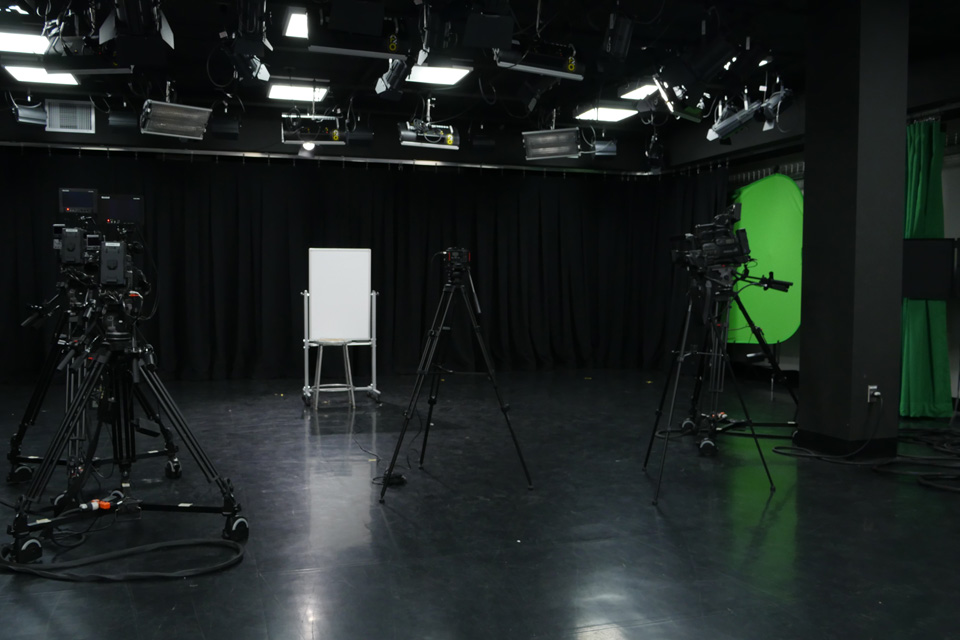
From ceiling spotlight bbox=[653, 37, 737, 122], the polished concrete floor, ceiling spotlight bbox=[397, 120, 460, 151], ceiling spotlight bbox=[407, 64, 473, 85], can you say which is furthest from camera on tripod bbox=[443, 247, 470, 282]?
ceiling spotlight bbox=[397, 120, 460, 151]

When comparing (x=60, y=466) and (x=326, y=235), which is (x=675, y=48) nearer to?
(x=326, y=235)

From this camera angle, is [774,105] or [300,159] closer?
[774,105]

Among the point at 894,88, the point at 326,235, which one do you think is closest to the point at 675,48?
the point at 894,88

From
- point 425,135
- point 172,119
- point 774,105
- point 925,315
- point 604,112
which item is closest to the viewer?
point 774,105

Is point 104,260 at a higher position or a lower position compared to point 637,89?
lower

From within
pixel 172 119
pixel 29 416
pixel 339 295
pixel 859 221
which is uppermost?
pixel 172 119

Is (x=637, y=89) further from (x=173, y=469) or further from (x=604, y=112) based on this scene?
(x=173, y=469)

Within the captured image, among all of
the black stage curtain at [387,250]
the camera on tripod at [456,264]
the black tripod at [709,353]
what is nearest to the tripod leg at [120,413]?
the camera on tripod at [456,264]

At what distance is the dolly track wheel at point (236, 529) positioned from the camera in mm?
3178

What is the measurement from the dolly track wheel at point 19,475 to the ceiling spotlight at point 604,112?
582 centimetres

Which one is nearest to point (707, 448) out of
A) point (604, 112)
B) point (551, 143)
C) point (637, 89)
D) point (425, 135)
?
point (637, 89)

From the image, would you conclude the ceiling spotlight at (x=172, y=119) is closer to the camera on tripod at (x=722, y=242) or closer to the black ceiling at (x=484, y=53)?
the black ceiling at (x=484, y=53)

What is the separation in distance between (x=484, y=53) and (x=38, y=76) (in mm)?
4144

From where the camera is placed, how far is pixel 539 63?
521 centimetres
